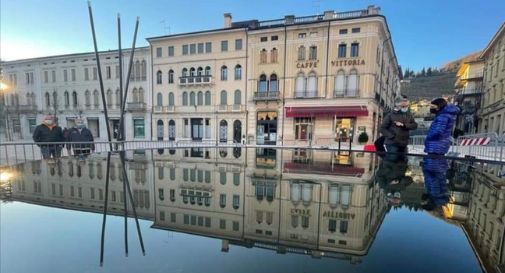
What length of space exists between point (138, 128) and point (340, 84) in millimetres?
23807

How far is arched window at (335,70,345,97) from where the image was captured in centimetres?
2148

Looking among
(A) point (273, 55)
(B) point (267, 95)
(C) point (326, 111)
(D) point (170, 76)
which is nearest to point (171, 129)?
(D) point (170, 76)

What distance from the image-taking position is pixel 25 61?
33.3m

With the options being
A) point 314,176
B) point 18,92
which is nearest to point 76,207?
point 314,176

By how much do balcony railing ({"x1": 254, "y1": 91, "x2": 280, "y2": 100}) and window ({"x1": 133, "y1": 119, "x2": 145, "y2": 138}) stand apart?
15.0 metres

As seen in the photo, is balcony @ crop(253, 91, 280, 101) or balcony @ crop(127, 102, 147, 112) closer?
balcony @ crop(253, 91, 280, 101)

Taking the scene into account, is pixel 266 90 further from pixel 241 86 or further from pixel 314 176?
pixel 314 176

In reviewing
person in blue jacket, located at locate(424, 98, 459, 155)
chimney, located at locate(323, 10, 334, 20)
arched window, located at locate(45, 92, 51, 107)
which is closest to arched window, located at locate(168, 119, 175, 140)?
chimney, located at locate(323, 10, 334, 20)

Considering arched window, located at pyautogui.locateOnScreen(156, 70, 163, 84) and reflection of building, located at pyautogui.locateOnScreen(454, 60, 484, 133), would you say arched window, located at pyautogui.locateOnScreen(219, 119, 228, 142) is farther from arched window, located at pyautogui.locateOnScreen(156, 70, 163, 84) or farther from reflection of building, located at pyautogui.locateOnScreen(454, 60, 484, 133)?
reflection of building, located at pyautogui.locateOnScreen(454, 60, 484, 133)

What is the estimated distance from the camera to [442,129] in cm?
580

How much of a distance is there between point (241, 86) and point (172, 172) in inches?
816

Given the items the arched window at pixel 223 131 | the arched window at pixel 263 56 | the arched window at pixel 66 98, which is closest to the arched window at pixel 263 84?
the arched window at pixel 263 56

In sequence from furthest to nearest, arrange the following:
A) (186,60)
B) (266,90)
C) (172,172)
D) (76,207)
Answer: (186,60), (266,90), (172,172), (76,207)

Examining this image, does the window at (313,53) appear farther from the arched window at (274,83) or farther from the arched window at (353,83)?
the arched window at (274,83)
